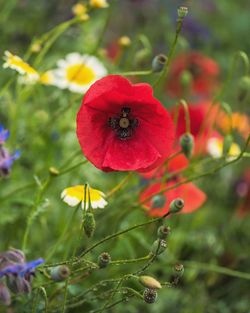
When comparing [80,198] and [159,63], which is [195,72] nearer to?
[159,63]

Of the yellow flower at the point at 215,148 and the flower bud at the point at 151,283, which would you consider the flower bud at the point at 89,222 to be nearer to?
the flower bud at the point at 151,283

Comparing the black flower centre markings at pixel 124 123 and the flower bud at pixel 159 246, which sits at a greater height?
the black flower centre markings at pixel 124 123

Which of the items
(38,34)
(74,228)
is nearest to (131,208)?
(74,228)

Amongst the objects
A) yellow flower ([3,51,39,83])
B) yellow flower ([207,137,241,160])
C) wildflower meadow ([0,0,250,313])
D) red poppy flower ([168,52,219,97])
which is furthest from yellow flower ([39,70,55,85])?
red poppy flower ([168,52,219,97])

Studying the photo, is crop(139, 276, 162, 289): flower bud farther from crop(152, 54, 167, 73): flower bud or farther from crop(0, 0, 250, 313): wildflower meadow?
crop(152, 54, 167, 73): flower bud

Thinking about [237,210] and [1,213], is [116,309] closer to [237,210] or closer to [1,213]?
[1,213]

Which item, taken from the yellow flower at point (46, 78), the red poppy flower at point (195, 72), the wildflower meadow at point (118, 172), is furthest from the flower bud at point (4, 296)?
the red poppy flower at point (195, 72)
